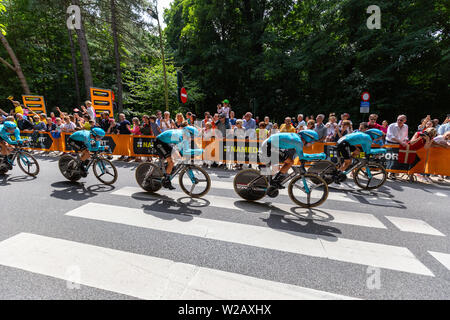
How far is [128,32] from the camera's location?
60.0 ft

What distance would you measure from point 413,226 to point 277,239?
2.64 metres

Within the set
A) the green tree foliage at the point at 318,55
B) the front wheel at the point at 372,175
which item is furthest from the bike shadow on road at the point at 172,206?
the green tree foliage at the point at 318,55

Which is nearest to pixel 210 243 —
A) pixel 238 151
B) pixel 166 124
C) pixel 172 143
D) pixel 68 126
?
pixel 172 143

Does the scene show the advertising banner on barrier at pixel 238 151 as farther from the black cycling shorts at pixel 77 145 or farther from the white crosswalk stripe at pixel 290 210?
the white crosswalk stripe at pixel 290 210

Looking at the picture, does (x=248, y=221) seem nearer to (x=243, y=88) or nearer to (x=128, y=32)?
(x=128, y=32)

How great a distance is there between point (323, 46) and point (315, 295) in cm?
1851

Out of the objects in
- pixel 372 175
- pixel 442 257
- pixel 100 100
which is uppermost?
pixel 100 100

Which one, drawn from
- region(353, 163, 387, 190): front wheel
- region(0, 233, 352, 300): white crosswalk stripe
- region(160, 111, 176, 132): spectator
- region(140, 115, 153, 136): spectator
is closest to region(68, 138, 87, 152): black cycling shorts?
region(0, 233, 352, 300): white crosswalk stripe

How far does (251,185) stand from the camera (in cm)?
509

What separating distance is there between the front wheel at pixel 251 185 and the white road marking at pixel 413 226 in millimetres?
2479

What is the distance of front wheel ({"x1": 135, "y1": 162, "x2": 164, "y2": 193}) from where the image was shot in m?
5.50

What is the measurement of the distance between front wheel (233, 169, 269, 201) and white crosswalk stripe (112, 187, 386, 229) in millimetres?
218

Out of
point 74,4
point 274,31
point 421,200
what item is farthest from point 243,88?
point 421,200

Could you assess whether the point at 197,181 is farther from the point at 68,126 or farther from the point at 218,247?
the point at 68,126
